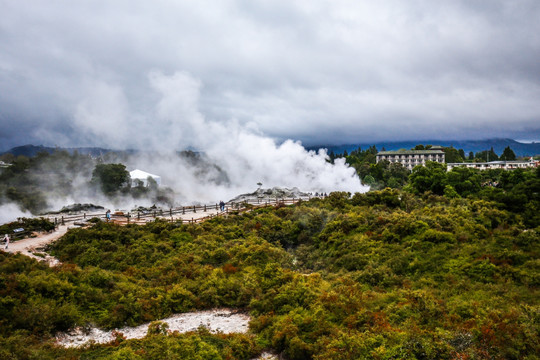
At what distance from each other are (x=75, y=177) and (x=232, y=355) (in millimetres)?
60622

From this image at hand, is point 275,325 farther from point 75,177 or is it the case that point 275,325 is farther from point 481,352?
point 75,177

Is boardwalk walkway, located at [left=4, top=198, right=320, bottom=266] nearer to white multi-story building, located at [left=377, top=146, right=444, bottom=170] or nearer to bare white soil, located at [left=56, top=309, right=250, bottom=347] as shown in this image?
bare white soil, located at [left=56, top=309, right=250, bottom=347]

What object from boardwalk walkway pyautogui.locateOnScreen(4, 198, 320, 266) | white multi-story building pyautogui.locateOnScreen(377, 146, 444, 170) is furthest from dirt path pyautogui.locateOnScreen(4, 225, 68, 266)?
white multi-story building pyautogui.locateOnScreen(377, 146, 444, 170)

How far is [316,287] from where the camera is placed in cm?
1263

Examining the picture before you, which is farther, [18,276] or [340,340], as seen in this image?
[18,276]

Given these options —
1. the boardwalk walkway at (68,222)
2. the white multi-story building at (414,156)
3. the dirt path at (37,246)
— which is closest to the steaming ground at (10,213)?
the boardwalk walkway at (68,222)

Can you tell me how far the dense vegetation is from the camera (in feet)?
27.9

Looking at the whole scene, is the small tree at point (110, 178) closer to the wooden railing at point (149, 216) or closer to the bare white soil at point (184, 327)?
the wooden railing at point (149, 216)

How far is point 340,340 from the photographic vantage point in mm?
8500

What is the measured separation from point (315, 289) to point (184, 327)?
474 centimetres

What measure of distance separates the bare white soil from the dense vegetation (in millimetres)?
382

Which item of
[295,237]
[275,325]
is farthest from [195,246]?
[275,325]

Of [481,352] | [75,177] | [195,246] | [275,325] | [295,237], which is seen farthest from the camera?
[75,177]

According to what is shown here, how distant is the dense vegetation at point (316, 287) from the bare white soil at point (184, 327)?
15.0 inches
